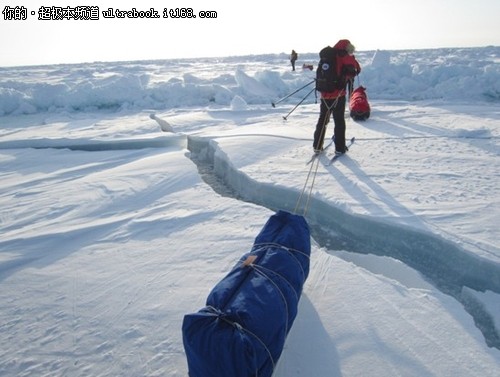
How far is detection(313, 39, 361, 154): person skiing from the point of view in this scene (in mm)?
4598

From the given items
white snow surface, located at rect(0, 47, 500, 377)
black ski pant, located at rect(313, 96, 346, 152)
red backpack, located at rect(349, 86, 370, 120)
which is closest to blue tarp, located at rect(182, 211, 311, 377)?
white snow surface, located at rect(0, 47, 500, 377)

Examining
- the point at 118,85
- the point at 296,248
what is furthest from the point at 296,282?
the point at 118,85

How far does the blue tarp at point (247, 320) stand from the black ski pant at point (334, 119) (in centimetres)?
321

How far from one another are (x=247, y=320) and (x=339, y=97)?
390 centimetres

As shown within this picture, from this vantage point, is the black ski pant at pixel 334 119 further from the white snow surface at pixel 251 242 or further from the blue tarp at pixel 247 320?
the blue tarp at pixel 247 320

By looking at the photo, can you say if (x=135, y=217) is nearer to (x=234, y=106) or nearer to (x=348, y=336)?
(x=348, y=336)

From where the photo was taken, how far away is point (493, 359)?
5.81 feet

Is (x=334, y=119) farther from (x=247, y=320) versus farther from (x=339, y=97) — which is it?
(x=247, y=320)

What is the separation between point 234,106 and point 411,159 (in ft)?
21.6

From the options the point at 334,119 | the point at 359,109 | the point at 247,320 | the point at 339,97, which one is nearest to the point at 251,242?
the point at 247,320

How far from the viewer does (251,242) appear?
290cm

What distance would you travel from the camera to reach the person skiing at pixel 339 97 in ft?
15.1

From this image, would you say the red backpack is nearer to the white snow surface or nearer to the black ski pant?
the white snow surface

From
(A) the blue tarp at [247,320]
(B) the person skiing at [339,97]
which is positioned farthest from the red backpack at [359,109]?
(A) the blue tarp at [247,320]
